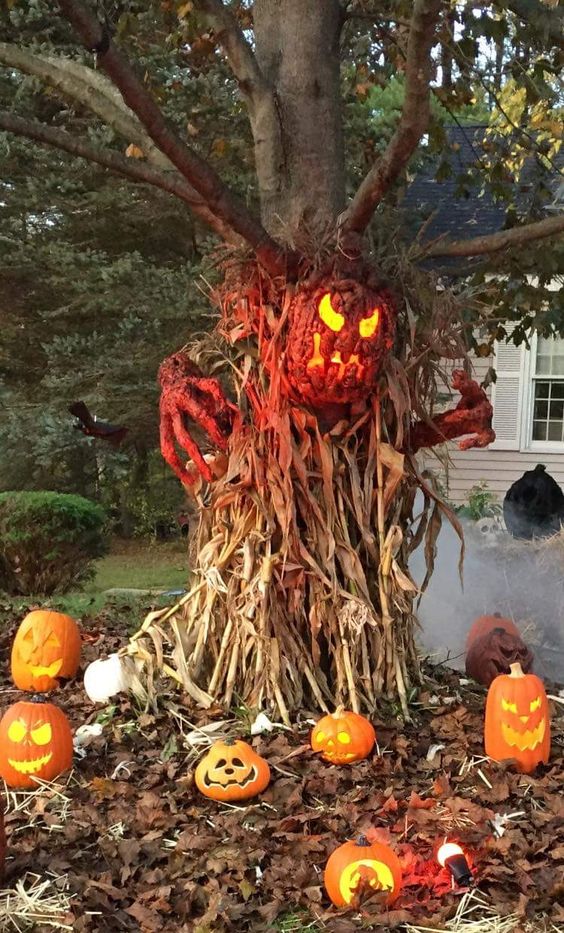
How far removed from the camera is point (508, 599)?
501 cm

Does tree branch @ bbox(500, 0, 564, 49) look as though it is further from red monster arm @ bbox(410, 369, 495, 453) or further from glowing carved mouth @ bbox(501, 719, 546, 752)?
glowing carved mouth @ bbox(501, 719, 546, 752)

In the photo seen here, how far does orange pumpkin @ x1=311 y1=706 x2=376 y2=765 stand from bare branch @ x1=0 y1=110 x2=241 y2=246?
1.79 m

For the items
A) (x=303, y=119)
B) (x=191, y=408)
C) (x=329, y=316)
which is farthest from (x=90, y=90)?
(x=329, y=316)

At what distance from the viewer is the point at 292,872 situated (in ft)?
7.96

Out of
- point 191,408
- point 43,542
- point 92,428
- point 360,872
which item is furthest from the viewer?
point 43,542

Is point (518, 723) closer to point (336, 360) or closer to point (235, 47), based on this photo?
point (336, 360)

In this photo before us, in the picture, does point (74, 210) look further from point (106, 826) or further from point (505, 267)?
point (106, 826)

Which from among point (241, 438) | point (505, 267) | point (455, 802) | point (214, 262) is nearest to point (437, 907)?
point (455, 802)

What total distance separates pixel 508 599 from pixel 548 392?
725 centimetres

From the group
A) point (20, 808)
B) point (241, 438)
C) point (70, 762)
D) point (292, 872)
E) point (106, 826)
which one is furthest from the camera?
point (241, 438)

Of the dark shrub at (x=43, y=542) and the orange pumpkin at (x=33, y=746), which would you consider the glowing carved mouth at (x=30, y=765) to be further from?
the dark shrub at (x=43, y=542)

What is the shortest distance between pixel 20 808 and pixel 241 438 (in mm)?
1532

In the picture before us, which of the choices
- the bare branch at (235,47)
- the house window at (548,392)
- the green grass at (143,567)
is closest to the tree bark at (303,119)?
the bare branch at (235,47)

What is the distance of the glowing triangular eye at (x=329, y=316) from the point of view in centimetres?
322
